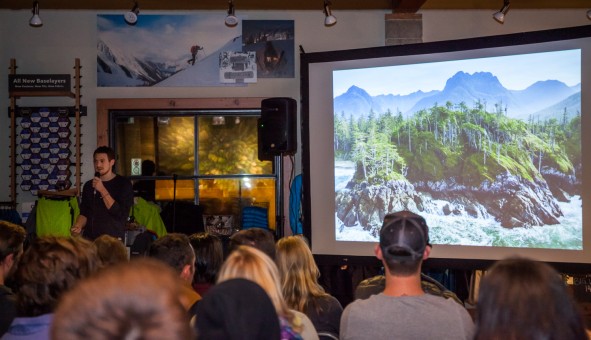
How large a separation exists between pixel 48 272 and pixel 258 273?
68cm

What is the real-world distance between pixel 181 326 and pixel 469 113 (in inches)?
175

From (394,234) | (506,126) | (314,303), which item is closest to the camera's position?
(394,234)

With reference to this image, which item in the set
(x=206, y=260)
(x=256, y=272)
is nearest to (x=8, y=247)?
(x=206, y=260)

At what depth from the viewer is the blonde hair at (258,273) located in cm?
173

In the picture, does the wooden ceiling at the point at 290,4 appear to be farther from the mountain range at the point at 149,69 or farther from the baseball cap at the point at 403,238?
the baseball cap at the point at 403,238

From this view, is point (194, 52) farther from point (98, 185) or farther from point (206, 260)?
point (206, 260)

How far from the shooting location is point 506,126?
4871 millimetres

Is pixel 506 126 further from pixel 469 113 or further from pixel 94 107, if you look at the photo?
pixel 94 107

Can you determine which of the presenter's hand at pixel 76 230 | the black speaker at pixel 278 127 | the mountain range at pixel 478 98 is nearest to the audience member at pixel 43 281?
the presenter's hand at pixel 76 230

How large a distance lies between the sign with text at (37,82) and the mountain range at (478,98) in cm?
310

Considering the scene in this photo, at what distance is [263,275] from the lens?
1732mm

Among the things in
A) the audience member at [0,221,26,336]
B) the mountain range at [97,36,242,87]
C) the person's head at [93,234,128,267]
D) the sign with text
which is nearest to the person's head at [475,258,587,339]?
the audience member at [0,221,26,336]

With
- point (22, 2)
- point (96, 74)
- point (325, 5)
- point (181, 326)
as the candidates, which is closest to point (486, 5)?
point (325, 5)

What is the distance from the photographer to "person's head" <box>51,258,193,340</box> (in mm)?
853
